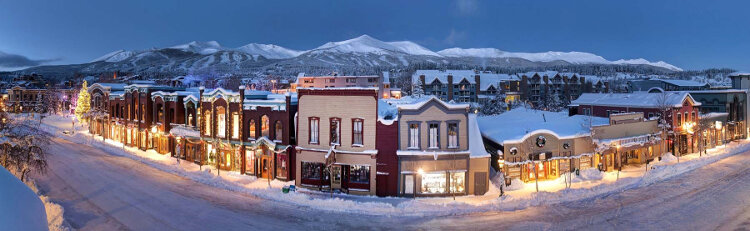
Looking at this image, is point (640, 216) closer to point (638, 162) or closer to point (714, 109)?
point (638, 162)

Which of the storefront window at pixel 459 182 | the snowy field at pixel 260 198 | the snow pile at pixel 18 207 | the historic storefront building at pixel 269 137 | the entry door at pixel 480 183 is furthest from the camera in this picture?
the historic storefront building at pixel 269 137

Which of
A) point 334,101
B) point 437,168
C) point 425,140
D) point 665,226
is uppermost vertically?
point 334,101

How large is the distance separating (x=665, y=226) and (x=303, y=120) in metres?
21.3

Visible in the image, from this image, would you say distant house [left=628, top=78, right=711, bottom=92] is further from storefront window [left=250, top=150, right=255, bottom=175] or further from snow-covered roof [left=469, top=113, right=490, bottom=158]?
storefront window [left=250, top=150, right=255, bottom=175]

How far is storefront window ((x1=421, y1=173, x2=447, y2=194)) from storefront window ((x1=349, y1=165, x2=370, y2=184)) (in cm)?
361

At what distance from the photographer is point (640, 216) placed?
2269 cm

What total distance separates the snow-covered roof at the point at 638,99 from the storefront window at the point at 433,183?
2966cm

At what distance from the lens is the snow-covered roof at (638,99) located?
144ft

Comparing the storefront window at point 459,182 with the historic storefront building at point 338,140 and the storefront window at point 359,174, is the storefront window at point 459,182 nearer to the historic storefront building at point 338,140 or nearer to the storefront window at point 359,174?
the historic storefront building at point 338,140

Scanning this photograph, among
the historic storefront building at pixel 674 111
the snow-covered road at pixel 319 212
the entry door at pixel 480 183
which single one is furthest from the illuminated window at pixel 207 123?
the historic storefront building at pixel 674 111

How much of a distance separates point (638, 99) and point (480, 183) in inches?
1230

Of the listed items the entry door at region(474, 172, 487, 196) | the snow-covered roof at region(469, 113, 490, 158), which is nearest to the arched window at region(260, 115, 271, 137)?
the snow-covered roof at region(469, 113, 490, 158)

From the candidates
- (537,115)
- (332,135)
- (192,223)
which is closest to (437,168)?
(332,135)

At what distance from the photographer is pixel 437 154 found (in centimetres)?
2656
